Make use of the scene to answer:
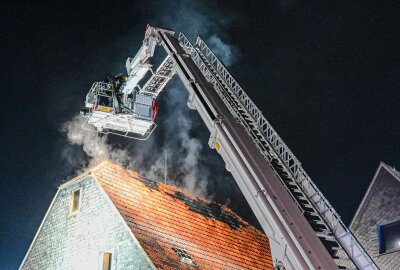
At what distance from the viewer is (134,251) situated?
38.8 ft

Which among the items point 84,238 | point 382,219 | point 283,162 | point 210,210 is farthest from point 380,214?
point 84,238

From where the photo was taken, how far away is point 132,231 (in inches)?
469

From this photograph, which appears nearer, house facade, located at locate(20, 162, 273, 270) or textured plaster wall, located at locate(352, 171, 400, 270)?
house facade, located at locate(20, 162, 273, 270)

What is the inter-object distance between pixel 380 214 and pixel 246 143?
481 inches

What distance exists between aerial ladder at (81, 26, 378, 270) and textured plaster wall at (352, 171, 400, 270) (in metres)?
8.96

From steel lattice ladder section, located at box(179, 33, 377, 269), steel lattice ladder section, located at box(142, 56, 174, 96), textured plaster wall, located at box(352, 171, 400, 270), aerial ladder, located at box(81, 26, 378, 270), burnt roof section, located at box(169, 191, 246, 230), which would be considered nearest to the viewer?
aerial ladder, located at box(81, 26, 378, 270)

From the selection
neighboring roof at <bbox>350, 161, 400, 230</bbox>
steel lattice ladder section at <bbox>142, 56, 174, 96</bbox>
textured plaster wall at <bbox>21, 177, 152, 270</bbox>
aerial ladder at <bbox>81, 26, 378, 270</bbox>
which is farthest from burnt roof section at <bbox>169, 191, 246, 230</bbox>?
neighboring roof at <bbox>350, 161, 400, 230</bbox>

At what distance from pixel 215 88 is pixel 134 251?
5.00 meters

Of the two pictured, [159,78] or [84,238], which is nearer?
[84,238]

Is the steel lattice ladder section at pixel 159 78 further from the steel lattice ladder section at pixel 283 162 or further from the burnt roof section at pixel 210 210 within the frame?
the burnt roof section at pixel 210 210

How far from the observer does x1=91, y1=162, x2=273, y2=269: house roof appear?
1223cm

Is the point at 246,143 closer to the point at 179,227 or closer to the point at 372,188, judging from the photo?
the point at 179,227

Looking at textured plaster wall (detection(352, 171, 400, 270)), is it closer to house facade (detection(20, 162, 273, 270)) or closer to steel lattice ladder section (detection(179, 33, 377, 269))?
house facade (detection(20, 162, 273, 270))

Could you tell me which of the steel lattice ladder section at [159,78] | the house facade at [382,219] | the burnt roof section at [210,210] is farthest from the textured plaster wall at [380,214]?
the steel lattice ladder section at [159,78]
